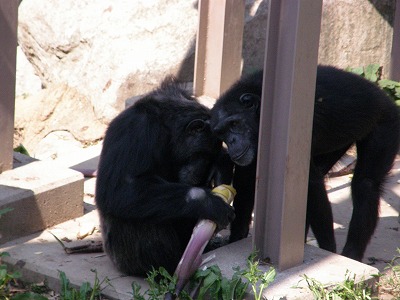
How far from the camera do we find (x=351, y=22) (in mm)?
10070

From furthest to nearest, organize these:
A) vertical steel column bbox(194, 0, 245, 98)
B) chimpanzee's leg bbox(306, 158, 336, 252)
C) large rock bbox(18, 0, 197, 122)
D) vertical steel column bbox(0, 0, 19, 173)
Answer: large rock bbox(18, 0, 197, 122), vertical steel column bbox(194, 0, 245, 98), vertical steel column bbox(0, 0, 19, 173), chimpanzee's leg bbox(306, 158, 336, 252)

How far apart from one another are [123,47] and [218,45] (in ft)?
6.04

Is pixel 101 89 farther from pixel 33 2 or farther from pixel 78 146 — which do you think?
pixel 33 2

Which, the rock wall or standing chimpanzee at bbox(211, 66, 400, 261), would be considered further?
the rock wall

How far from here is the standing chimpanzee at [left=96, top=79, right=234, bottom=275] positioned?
16.1 ft

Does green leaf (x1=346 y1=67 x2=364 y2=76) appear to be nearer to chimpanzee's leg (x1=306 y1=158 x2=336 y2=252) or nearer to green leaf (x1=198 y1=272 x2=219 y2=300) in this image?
chimpanzee's leg (x1=306 y1=158 x2=336 y2=252)

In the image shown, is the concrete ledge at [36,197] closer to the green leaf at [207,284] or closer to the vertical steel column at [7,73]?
the vertical steel column at [7,73]

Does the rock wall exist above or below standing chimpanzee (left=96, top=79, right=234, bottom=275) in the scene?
above

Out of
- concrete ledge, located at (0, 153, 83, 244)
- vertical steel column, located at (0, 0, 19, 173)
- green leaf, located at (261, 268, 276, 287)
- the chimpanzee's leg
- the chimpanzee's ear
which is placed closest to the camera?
green leaf, located at (261, 268, 276, 287)

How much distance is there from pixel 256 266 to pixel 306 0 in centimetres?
164

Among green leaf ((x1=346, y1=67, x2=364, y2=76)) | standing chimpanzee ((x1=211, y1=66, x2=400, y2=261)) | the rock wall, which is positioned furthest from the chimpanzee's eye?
green leaf ((x1=346, y1=67, x2=364, y2=76))

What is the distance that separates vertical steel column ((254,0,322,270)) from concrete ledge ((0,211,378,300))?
0.17 m

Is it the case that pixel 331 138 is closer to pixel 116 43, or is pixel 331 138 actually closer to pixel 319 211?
pixel 319 211

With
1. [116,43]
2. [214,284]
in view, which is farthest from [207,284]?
[116,43]
